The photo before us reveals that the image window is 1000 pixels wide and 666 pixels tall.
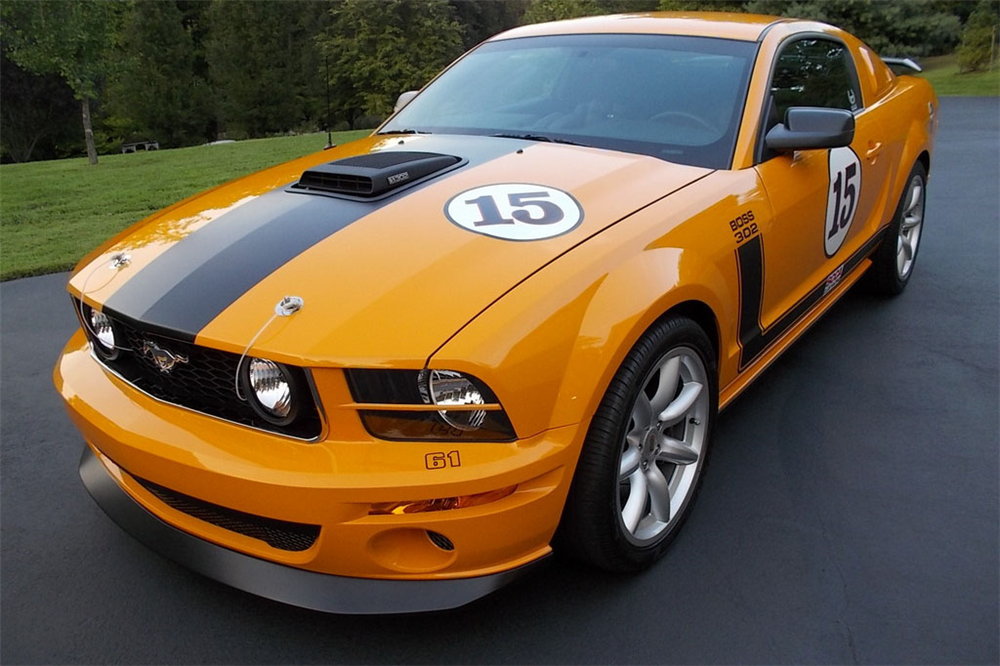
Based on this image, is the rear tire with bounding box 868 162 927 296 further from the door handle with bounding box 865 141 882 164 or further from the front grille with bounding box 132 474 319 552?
the front grille with bounding box 132 474 319 552

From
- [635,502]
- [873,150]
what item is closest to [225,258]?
[635,502]

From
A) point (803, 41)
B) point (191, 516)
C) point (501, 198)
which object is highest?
point (803, 41)

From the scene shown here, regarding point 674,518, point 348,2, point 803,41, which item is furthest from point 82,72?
point 348,2

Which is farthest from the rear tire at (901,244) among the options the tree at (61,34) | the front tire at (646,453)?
the tree at (61,34)

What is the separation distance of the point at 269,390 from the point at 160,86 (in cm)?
4021

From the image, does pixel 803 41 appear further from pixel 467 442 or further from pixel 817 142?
pixel 467 442

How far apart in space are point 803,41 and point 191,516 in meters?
3.04

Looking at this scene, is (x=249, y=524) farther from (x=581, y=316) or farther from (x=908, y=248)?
(x=908, y=248)

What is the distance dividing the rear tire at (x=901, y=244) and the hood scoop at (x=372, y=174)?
264 centimetres

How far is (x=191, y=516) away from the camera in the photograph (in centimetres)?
200

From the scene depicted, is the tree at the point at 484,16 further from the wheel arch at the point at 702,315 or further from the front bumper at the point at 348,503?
the front bumper at the point at 348,503

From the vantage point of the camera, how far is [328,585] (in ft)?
5.98

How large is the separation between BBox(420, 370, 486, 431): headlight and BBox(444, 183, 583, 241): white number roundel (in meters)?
0.49

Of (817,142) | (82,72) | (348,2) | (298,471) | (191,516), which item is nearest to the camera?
(298,471)
